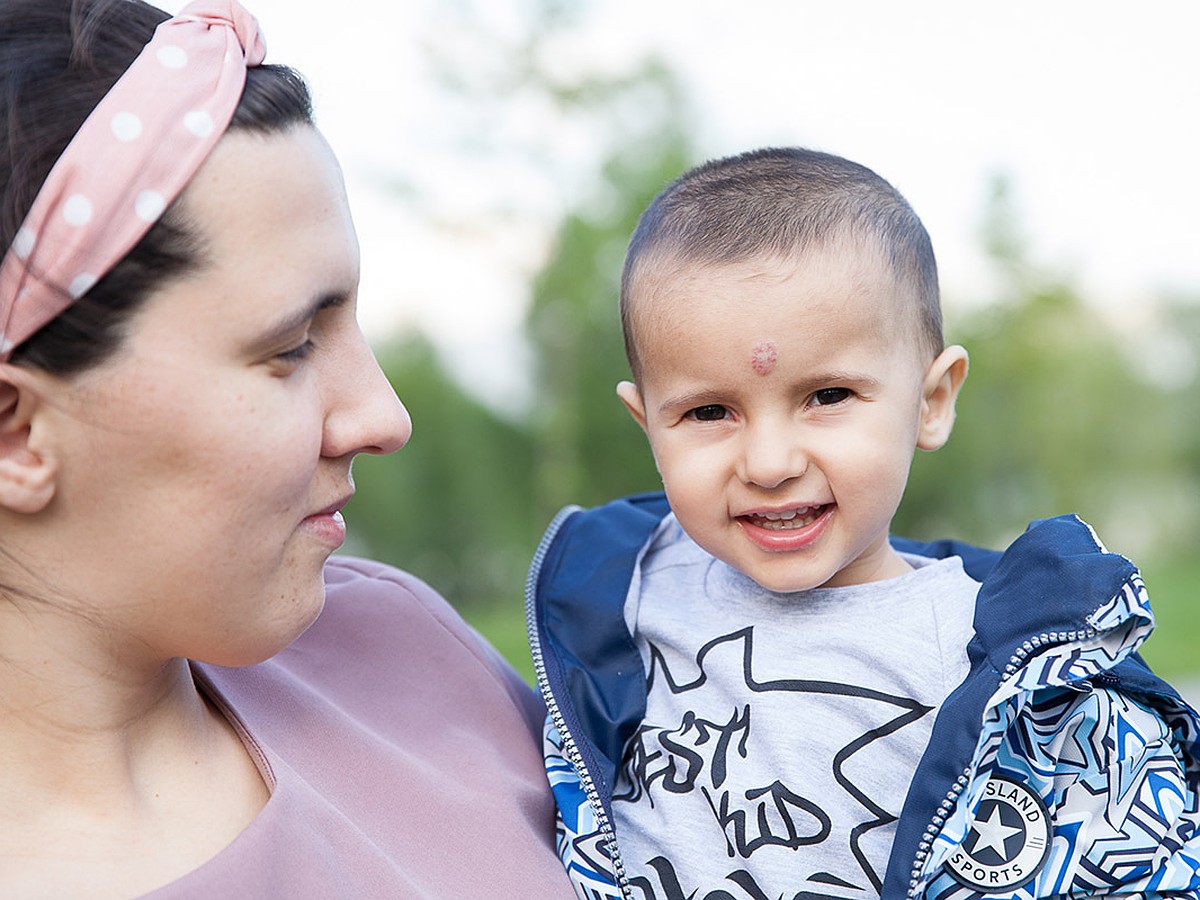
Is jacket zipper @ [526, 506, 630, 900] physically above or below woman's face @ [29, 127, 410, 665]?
below

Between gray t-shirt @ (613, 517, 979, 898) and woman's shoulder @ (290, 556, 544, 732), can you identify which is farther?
woman's shoulder @ (290, 556, 544, 732)

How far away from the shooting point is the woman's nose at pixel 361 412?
1.57 meters

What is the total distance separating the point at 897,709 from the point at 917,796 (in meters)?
0.18

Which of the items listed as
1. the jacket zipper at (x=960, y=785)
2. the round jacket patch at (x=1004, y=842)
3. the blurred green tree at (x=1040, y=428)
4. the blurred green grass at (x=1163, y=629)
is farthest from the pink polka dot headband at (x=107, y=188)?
the blurred green tree at (x=1040, y=428)

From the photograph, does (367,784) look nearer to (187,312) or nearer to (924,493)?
(187,312)

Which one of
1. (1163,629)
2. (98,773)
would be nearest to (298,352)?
(98,773)

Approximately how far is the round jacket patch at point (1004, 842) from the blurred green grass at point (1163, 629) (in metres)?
3.24

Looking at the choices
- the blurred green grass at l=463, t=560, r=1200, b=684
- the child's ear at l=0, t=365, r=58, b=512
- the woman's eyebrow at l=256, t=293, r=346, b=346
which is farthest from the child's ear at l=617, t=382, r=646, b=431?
the blurred green grass at l=463, t=560, r=1200, b=684

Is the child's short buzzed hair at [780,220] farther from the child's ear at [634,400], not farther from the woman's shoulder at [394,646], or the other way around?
the woman's shoulder at [394,646]

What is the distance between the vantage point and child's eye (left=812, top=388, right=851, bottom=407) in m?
1.82

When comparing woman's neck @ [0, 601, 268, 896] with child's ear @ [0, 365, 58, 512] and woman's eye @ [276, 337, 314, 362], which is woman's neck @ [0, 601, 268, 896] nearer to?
child's ear @ [0, 365, 58, 512]

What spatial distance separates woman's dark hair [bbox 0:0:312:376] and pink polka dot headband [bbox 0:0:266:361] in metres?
0.01

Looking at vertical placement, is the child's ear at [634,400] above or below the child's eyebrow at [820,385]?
below

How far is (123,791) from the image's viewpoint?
153 cm
